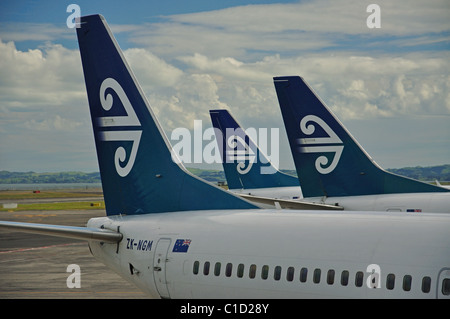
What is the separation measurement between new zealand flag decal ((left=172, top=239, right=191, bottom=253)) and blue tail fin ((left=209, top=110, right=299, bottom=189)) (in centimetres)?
2685

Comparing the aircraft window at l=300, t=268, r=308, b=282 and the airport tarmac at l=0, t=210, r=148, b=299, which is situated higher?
the aircraft window at l=300, t=268, r=308, b=282

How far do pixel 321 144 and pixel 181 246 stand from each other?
1218cm

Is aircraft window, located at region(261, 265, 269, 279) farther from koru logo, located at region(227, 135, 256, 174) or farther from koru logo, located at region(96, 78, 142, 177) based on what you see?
koru logo, located at region(227, 135, 256, 174)

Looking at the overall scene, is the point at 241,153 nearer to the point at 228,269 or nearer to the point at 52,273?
the point at 52,273

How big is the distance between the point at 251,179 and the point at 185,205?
2535 centimetres

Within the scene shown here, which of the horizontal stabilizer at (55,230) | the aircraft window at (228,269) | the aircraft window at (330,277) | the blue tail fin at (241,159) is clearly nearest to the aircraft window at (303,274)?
the aircraft window at (330,277)

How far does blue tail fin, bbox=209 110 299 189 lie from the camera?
133ft

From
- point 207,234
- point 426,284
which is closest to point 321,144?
point 207,234

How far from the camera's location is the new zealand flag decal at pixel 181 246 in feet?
44.9

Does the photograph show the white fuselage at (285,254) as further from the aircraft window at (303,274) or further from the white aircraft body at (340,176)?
the white aircraft body at (340,176)

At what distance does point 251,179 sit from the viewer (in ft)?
134

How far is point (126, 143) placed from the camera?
53.5 feet

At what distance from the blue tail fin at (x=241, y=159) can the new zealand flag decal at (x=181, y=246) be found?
26851 millimetres

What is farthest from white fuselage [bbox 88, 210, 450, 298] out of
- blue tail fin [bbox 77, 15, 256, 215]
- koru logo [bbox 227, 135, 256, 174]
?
koru logo [bbox 227, 135, 256, 174]
